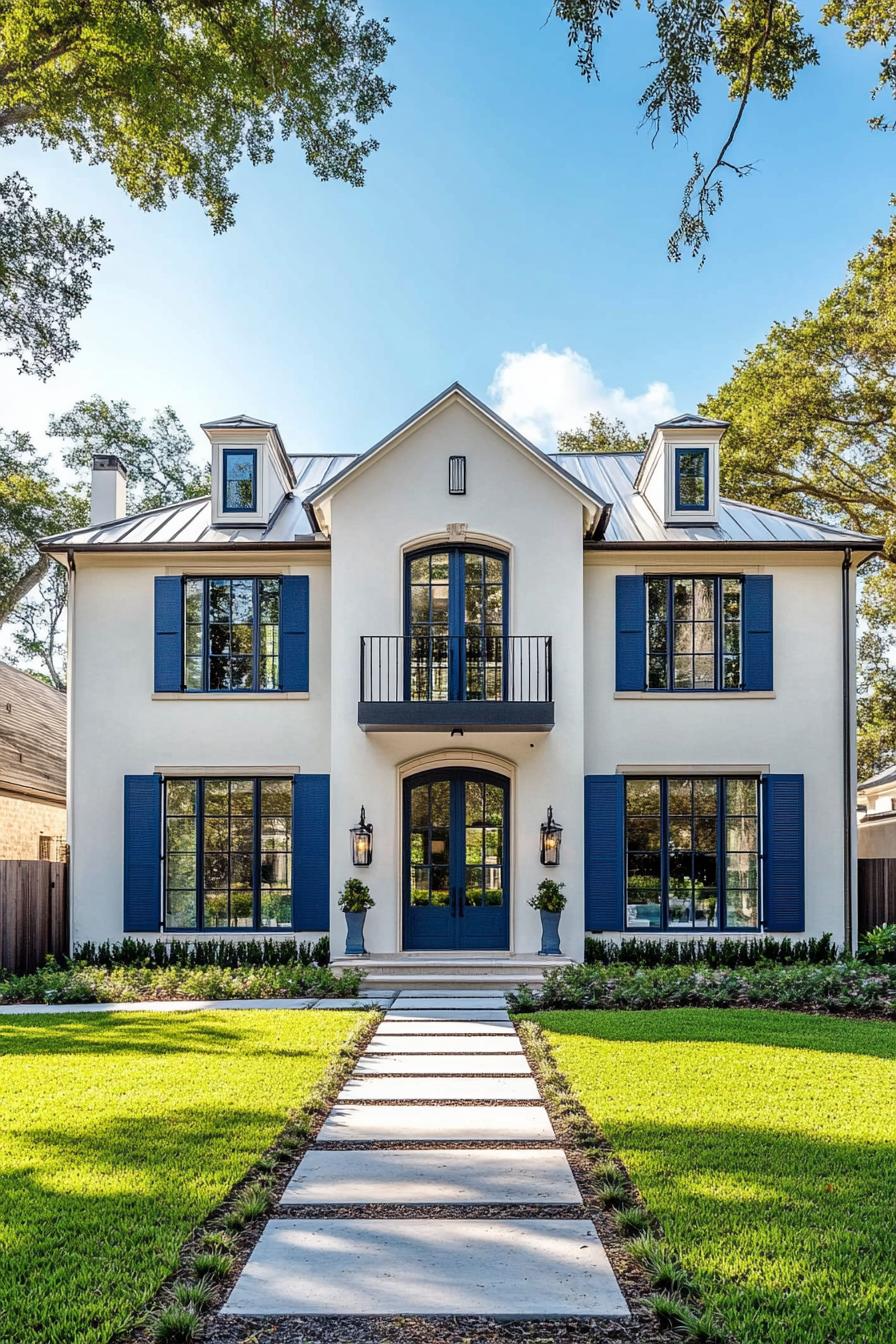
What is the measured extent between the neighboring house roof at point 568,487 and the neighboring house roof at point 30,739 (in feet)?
18.4

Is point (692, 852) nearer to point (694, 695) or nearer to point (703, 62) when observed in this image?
point (694, 695)

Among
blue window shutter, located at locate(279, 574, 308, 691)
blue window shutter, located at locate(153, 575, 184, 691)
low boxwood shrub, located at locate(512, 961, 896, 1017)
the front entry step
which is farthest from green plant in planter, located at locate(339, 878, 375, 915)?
blue window shutter, located at locate(153, 575, 184, 691)

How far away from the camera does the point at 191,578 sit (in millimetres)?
14312

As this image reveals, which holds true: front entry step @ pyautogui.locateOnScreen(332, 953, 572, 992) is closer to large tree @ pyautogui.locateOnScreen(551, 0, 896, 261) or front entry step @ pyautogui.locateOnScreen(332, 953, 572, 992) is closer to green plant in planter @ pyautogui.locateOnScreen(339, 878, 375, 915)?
green plant in planter @ pyautogui.locateOnScreen(339, 878, 375, 915)

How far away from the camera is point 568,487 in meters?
13.4

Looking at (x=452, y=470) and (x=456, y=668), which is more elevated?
(x=452, y=470)

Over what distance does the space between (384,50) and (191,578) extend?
7124 mm

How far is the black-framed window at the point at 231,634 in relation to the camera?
1415 cm

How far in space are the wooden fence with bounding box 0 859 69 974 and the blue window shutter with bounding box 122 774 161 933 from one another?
0.95 meters

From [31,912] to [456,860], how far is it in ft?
18.4

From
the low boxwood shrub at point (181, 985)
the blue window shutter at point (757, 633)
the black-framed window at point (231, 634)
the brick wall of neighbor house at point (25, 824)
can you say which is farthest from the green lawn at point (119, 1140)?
the brick wall of neighbor house at point (25, 824)

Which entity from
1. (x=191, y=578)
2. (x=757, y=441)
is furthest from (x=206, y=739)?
(x=757, y=441)

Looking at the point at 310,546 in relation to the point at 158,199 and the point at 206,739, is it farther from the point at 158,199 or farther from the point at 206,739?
the point at 158,199

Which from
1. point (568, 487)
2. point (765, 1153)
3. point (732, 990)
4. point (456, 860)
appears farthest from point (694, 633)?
point (765, 1153)
